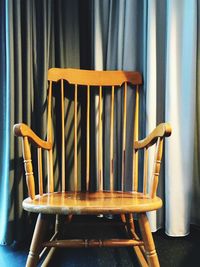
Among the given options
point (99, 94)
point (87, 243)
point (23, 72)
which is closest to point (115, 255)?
point (87, 243)

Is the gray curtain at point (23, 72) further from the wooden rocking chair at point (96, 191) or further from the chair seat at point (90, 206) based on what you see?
the chair seat at point (90, 206)

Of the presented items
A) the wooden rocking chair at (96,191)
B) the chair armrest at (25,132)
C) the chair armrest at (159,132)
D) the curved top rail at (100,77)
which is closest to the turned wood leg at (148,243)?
the wooden rocking chair at (96,191)

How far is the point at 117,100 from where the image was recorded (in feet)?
3.80

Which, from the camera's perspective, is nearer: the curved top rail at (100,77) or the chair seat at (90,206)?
the chair seat at (90,206)

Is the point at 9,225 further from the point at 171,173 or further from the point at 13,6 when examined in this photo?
the point at 13,6

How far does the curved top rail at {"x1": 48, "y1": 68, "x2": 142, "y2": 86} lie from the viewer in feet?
3.57

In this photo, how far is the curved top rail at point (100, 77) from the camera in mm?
1087

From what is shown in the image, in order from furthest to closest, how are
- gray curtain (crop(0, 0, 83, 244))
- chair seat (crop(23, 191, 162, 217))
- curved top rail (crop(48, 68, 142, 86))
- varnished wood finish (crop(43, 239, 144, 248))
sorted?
curved top rail (crop(48, 68, 142, 86)), gray curtain (crop(0, 0, 83, 244)), varnished wood finish (crop(43, 239, 144, 248)), chair seat (crop(23, 191, 162, 217))

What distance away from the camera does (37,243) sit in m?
0.74

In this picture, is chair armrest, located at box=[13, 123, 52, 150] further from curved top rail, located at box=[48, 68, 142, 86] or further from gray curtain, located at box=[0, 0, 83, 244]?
curved top rail, located at box=[48, 68, 142, 86]

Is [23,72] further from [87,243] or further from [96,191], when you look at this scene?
[87,243]

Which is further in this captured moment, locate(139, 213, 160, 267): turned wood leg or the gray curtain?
the gray curtain

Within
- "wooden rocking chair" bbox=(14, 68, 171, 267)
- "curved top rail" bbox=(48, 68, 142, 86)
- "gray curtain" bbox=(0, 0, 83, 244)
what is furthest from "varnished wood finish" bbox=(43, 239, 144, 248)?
"curved top rail" bbox=(48, 68, 142, 86)

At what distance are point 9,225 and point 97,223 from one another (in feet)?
1.31
